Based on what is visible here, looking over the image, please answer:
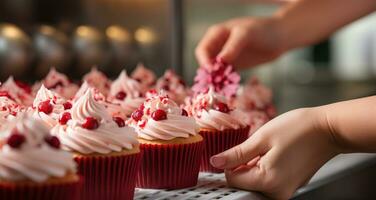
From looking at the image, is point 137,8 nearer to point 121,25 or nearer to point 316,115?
point 121,25

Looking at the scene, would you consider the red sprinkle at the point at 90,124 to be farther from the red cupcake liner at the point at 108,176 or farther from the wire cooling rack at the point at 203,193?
the wire cooling rack at the point at 203,193

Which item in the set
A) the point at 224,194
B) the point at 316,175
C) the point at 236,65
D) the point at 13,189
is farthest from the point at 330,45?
the point at 13,189

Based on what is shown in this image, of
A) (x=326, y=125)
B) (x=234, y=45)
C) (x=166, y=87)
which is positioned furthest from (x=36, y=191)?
(x=234, y=45)

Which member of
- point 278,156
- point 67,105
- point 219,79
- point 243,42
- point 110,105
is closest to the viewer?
point 278,156

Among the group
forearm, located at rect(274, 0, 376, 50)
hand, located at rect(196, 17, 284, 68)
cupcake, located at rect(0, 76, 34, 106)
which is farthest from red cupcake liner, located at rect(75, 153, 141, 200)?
forearm, located at rect(274, 0, 376, 50)

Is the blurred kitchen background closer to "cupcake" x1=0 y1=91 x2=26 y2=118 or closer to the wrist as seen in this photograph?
"cupcake" x1=0 y1=91 x2=26 y2=118

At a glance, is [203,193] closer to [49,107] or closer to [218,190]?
[218,190]
